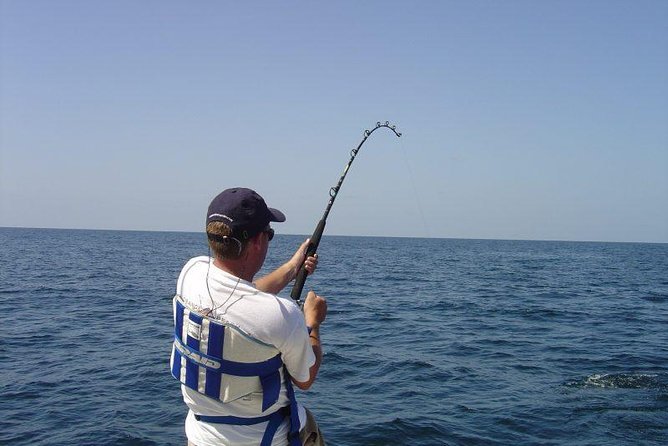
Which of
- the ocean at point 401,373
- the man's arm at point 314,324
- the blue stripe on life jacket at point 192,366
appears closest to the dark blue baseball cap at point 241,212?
the blue stripe on life jacket at point 192,366

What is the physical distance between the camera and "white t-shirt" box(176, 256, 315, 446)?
2711 mm

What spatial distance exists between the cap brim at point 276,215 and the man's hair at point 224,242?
0.22m

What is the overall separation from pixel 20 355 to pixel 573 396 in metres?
11.2

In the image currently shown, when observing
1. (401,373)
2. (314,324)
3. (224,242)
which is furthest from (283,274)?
(401,373)

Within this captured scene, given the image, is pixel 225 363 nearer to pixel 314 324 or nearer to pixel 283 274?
pixel 314 324

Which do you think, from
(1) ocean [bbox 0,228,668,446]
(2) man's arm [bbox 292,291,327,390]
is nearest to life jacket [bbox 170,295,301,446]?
(2) man's arm [bbox 292,291,327,390]

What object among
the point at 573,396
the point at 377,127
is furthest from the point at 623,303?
the point at 377,127

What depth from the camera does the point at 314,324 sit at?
3.13 m

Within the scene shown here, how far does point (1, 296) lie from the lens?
2180 cm

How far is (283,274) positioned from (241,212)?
999 mm

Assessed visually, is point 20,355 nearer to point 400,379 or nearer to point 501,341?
point 400,379

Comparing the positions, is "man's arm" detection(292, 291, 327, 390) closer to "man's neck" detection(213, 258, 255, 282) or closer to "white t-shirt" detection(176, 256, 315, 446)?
"white t-shirt" detection(176, 256, 315, 446)

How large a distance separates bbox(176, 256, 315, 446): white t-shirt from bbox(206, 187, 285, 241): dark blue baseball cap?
0.77ft

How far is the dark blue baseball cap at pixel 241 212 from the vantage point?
9.27ft
